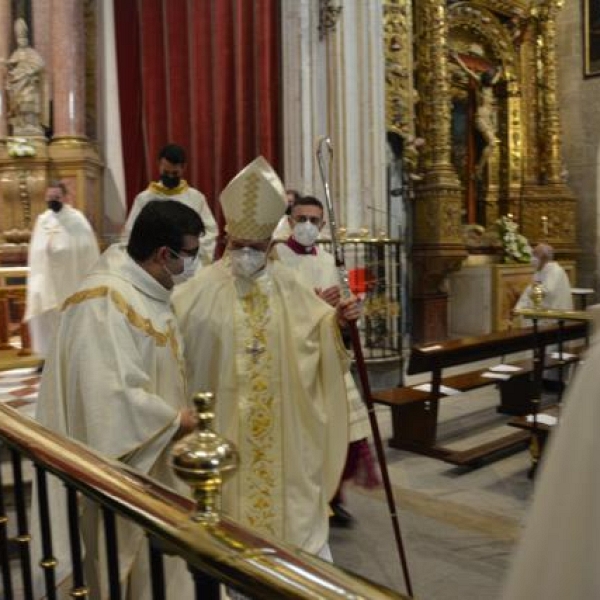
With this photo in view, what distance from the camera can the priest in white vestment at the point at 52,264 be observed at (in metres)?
6.12

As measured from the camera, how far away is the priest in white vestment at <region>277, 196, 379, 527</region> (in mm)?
3543

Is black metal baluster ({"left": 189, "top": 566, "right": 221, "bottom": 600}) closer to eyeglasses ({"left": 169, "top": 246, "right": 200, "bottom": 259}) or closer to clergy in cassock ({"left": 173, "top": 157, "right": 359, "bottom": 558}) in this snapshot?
Result: eyeglasses ({"left": 169, "top": 246, "right": 200, "bottom": 259})

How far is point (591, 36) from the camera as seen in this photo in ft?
41.9

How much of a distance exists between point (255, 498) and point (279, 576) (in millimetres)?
2186

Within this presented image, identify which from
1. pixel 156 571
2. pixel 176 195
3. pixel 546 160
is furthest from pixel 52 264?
pixel 546 160

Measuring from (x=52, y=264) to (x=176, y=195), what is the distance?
1.25 meters

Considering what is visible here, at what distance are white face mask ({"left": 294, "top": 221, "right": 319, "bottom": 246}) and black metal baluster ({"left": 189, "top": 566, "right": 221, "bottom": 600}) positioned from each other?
9.97ft

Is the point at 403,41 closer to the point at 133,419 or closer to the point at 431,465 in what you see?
the point at 431,465

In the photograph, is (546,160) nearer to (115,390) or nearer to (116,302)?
(116,302)

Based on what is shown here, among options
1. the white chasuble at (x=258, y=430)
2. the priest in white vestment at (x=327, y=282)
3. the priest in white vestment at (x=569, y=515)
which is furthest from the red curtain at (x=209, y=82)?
the priest in white vestment at (x=569, y=515)

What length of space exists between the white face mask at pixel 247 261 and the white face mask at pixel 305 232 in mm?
927

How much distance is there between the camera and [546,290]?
7.68 m

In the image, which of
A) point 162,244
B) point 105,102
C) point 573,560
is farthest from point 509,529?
point 105,102

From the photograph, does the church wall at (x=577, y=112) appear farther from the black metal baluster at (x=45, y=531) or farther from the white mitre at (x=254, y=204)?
the black metal baluster at (x=45, y=531)
